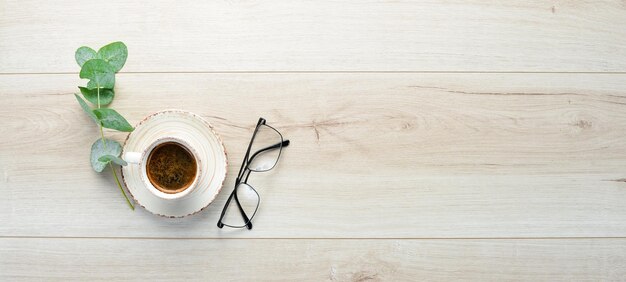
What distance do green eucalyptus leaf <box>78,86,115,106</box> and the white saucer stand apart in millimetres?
71

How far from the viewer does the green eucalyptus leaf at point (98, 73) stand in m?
0.89

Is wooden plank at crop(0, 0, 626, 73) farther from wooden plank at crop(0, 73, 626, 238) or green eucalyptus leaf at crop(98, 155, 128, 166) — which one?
green eucalyptus leaf at crop(98, 155, 128, 166)

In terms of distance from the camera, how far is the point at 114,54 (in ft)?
2.99

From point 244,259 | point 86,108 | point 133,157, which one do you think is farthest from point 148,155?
point 244,259

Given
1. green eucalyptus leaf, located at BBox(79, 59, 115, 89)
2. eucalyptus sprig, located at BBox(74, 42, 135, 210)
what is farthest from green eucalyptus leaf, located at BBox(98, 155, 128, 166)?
green eucalyptus leaf, located at BBox(79, 59, 115, 89)

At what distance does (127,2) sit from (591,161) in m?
0.82

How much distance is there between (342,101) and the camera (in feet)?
3.11

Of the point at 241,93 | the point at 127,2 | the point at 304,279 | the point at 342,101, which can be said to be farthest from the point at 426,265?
the point at 127,2

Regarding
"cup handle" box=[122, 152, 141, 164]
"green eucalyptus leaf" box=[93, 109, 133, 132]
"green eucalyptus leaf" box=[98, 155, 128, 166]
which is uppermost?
"green eucalyptus leaf" box=[93, 109, 133, 132]

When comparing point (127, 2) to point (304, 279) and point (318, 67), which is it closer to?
point (318, 67)

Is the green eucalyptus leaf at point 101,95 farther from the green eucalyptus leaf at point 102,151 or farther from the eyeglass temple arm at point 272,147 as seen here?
the eyeglass temple arm at point 272,147

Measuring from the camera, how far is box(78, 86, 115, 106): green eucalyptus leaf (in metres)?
0.91

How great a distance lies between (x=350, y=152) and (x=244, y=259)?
0.83 ft

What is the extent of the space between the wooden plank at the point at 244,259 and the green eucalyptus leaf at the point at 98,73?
26 cm
